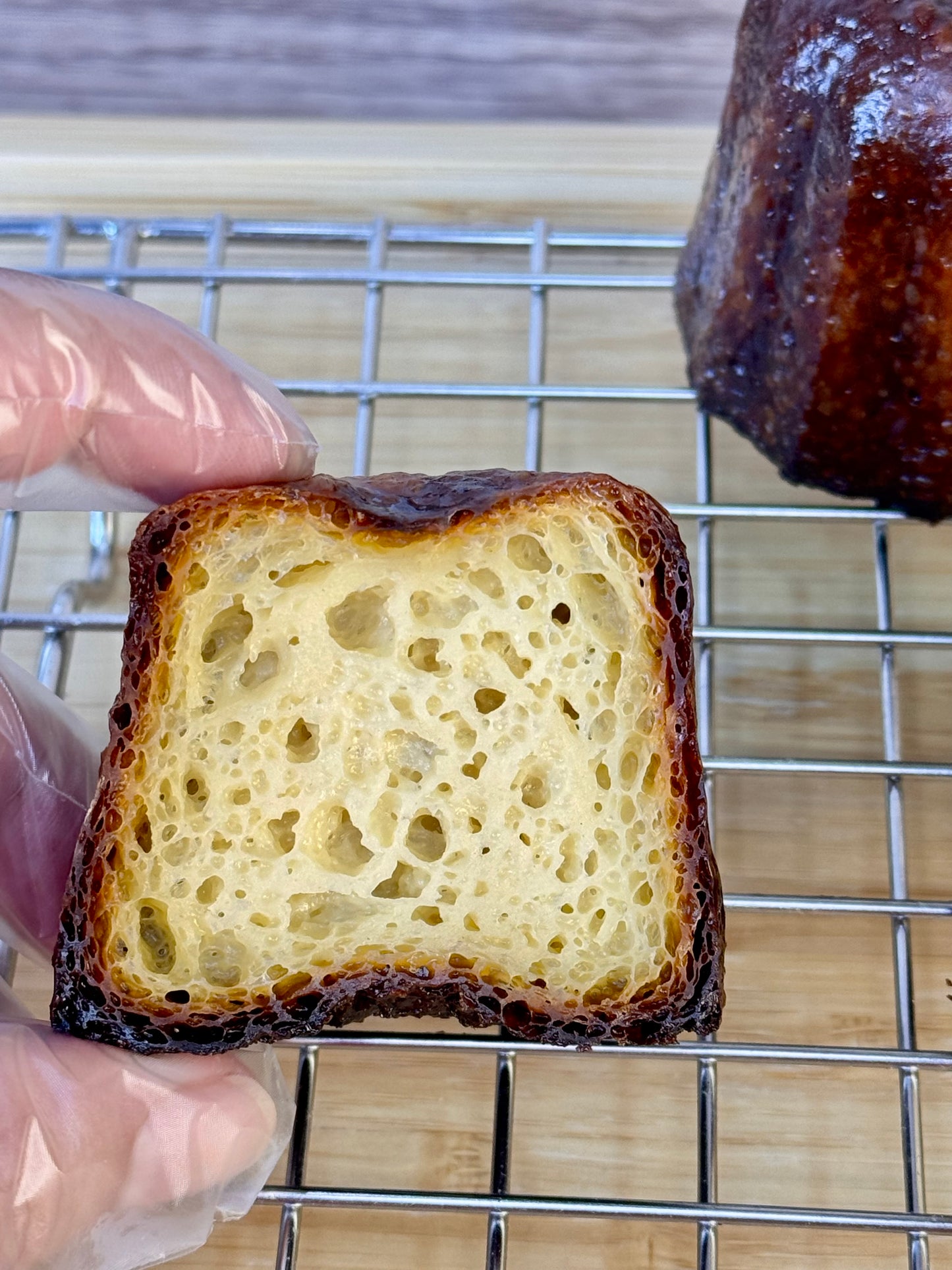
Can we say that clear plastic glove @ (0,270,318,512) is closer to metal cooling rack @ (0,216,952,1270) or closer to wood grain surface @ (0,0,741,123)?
metal cooling rack @ (0,216,952,1270)

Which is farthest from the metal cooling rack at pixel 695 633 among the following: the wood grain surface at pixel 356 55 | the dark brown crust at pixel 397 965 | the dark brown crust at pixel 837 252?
the wood grain surface at pixel 356 55

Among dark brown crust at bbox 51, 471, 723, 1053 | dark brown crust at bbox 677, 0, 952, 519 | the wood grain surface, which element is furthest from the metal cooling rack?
the wood grain surface

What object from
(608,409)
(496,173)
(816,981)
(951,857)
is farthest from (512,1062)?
(496,173)

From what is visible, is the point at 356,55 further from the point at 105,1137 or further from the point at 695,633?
the point at 105,1137

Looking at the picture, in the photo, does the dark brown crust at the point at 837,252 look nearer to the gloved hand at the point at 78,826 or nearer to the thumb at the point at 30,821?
the gloved hand at the point at 78,826

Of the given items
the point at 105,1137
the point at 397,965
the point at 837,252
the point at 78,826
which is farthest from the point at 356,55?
the point at 105,1137
